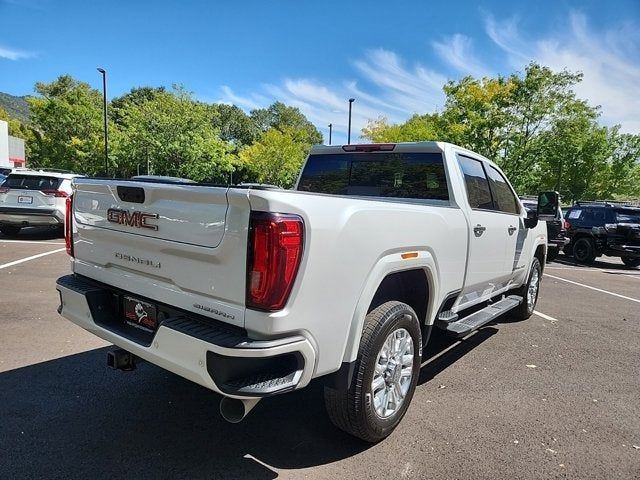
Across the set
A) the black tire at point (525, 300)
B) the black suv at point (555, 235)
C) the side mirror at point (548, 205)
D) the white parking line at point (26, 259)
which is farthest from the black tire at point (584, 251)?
the white parking line at point (26, 259)

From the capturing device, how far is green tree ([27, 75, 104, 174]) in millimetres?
35656

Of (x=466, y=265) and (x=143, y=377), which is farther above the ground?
(x=466, y=265)

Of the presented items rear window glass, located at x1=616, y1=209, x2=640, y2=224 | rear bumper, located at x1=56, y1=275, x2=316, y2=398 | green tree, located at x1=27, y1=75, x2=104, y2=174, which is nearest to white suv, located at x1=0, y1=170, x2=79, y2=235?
rear bumper, located at x1=56, y1=275, x2=316, y2=398

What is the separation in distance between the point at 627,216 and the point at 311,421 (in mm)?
14137

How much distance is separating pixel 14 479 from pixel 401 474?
2.11 m

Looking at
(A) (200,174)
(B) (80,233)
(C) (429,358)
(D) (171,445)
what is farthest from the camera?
(A) (200,174)

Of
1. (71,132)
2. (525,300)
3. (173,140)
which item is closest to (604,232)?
(525,300)

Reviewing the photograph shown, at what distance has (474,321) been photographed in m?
4.13

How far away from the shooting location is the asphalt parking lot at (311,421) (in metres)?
2.74

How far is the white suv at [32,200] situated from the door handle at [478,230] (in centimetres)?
1005

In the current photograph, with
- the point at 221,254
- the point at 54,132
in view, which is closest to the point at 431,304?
the point at 221,254

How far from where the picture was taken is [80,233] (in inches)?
129

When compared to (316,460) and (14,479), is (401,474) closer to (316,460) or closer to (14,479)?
(316,460)

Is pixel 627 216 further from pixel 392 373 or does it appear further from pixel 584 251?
pixel 392 373
